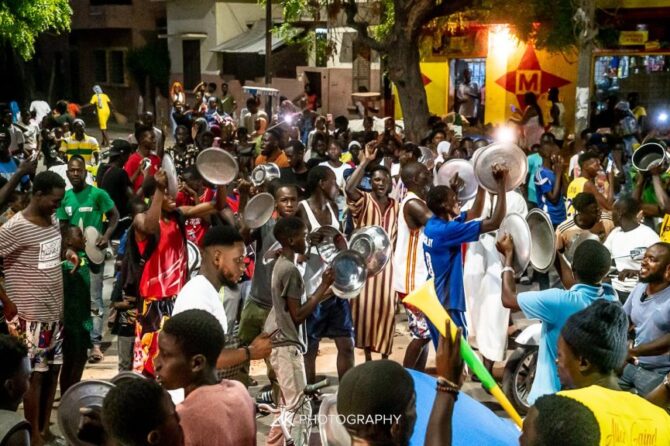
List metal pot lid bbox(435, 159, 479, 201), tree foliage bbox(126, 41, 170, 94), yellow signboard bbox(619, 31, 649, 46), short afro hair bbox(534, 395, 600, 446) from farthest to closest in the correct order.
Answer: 1. tree foliage bbox(126, 41, 170, 94)
2. yellow signboard bbox(619, 31, 649, 46)
3. metal pot lid bbox(435, 159, 479, 201)
4. short afro hair bbox(534, 395, 600, 446)

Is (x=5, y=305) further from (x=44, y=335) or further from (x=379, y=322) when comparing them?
(x=379, y=322)

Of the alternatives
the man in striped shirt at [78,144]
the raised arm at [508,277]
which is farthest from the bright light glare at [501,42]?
the raised arm at [508,277]

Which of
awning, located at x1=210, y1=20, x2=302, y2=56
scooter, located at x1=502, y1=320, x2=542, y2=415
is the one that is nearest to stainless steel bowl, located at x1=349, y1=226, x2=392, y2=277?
scooter, located at x1=502, y1=320, x2=542, y2=415

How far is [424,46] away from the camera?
21031mm

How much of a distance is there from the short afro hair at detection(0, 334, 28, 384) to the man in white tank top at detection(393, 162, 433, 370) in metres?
3.70

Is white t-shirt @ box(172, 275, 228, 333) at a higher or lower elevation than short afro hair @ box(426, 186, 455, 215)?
lower

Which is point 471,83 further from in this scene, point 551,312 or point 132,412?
point 132,412

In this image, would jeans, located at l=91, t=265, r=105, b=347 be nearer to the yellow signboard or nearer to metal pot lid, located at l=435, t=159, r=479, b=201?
metal pot lid, located at l=435, t=159, r=479, b=201

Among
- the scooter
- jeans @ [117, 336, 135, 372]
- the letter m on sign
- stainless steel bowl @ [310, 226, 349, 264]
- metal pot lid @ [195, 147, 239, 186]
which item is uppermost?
the letter m on sign

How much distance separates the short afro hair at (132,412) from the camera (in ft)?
9.95

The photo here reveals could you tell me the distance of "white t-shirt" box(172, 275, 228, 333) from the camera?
179 inches

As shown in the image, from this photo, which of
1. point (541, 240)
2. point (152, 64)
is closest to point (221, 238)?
point (541, 240)

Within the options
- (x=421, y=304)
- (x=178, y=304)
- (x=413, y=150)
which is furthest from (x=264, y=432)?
(x=413, y=150)

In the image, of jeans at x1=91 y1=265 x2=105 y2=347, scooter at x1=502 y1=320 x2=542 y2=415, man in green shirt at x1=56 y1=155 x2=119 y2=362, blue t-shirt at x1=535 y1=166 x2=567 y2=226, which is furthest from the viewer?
blue t-shirt at x1=535 y1=166 x2=567 y2=226
